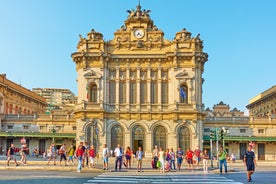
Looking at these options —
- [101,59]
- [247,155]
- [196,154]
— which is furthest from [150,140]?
[247,155]

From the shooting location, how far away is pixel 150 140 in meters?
52.0

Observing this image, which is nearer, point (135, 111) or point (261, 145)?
point (135, 111)

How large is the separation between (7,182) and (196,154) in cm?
2055

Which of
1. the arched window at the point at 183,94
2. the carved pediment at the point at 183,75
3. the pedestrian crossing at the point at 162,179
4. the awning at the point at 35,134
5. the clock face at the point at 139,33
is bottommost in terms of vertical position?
the pedestrian crossing at the point at 162,179

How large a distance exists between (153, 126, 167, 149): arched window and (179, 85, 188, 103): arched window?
14.5 ft

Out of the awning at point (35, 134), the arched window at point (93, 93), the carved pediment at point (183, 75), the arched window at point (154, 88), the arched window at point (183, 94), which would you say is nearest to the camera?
the arched window at point (183, 94)

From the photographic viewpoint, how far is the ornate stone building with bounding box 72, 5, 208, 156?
52.0 metres

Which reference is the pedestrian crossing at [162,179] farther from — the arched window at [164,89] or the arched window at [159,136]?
the arched window at [164,89]

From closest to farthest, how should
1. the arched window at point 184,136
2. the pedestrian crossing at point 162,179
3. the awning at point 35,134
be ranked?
1. the pedestrian crossing at point 162,179
2. the arched window at point 184,136
3. the awning at point 35,134

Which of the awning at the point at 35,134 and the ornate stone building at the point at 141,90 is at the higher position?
the ornate stone building at the point at 141,90

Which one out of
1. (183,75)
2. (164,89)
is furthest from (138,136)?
(183,75)

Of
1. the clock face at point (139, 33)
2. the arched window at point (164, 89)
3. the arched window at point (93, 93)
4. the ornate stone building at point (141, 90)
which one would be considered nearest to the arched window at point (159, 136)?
the ornate stone building at point (141, 90)

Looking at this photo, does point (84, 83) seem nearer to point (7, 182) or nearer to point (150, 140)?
point (150, 140)

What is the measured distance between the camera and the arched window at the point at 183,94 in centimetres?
5212
